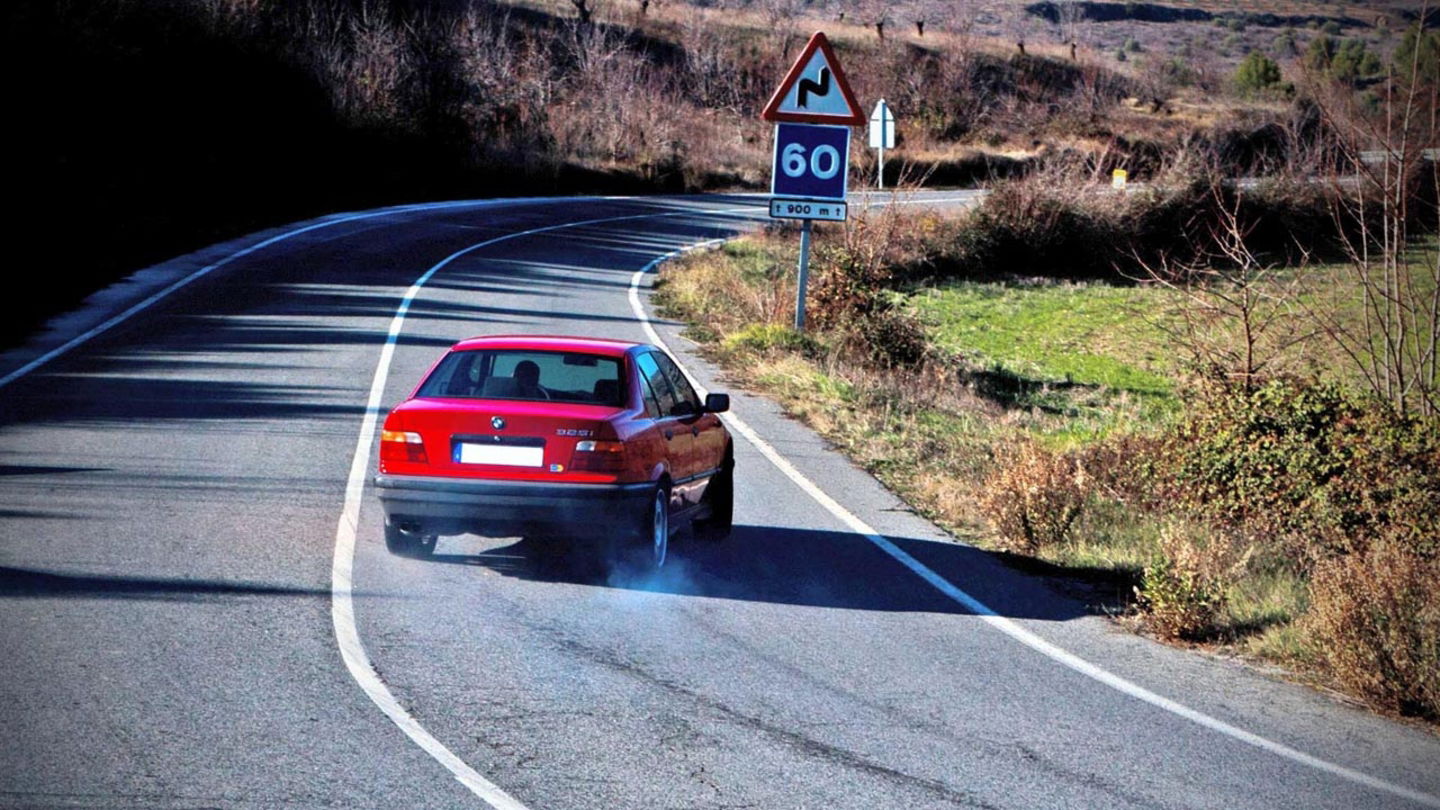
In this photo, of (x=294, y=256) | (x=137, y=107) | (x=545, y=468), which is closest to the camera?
(x=545, y=468)

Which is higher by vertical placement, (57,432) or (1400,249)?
(1400,249)

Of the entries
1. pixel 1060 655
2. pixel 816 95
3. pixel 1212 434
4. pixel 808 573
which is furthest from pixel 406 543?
pixel 816 95

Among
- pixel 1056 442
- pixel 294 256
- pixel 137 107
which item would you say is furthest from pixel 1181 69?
pixel 1056 442

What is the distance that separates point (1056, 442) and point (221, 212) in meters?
23.1

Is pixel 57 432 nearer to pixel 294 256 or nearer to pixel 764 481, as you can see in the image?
pixel 764 481

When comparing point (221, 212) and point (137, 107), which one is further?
point (137, 107)

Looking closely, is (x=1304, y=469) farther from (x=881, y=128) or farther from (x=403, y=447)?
(x=881, y=128)

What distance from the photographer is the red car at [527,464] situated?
8953mm

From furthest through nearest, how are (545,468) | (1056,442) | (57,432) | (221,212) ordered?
(221,212) < (1056,442) < (57,432) < (545,468)

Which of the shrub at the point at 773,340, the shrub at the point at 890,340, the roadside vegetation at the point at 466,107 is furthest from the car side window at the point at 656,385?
the shrub at the point at 890,340

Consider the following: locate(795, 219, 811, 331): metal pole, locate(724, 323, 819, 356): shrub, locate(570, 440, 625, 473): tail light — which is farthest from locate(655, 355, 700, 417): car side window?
locate(724, 323, 819, 356): shrub

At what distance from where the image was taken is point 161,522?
10.0m

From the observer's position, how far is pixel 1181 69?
93.8 metres

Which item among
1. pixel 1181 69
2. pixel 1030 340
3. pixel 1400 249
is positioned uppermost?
pixel 1181 69
